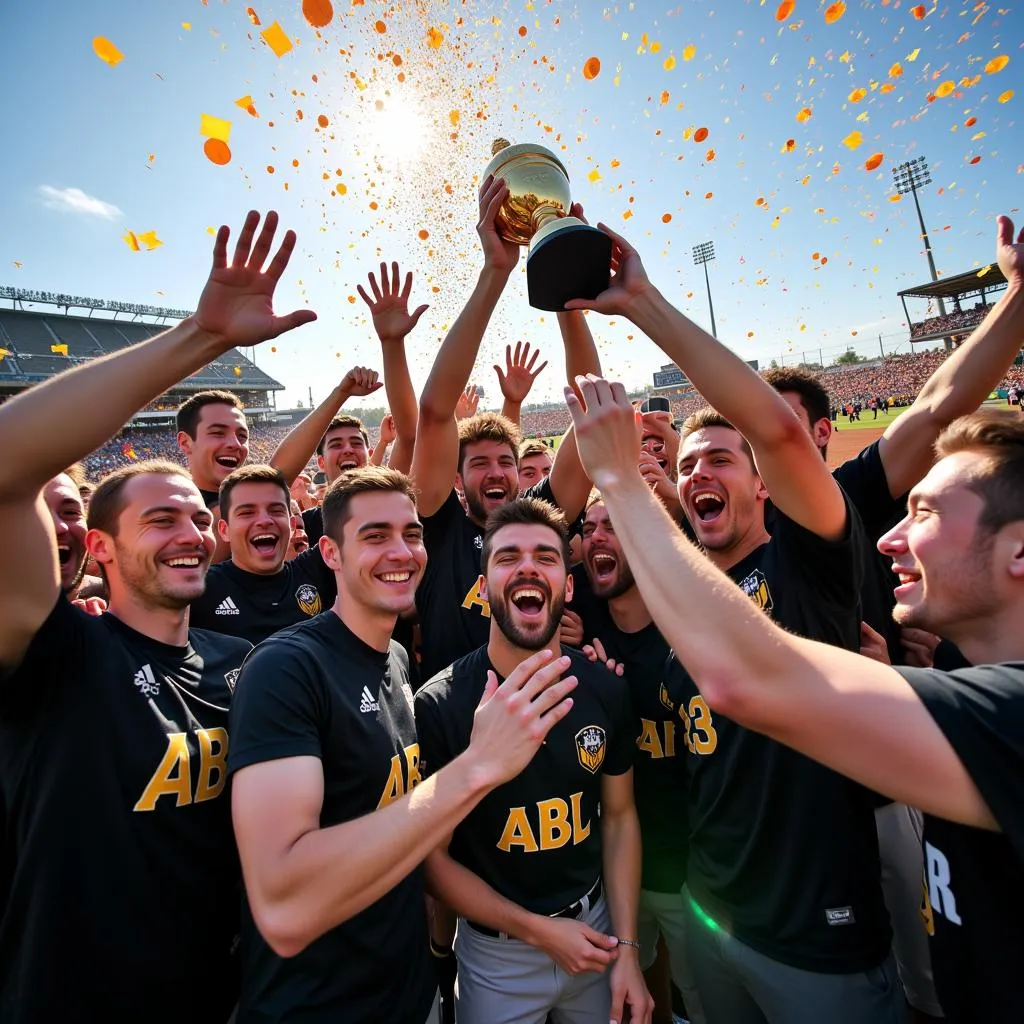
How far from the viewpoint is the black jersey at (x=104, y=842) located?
180 centimetres

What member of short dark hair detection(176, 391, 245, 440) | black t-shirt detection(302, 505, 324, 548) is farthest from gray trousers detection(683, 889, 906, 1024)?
short dark hair detection(176, 391, 245, 440)

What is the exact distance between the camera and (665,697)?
2795mm

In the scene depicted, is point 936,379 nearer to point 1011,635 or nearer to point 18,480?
point 1011,635

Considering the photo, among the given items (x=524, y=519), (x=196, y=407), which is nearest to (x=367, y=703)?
(x=524, y=519)

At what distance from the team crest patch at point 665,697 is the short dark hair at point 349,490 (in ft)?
5.29

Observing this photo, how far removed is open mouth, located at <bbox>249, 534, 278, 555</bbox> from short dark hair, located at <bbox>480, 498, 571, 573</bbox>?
162 centimetres

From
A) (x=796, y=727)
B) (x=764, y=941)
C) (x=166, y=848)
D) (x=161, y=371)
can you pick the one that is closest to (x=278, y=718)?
(x=166, y=848)

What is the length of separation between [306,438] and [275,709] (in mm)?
3354

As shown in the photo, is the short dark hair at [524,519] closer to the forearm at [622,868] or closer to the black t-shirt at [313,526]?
the forearm at [622,868]

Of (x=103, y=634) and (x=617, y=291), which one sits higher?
(x=617, y=291)

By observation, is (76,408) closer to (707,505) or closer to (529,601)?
(529,601)

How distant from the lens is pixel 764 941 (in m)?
2.21

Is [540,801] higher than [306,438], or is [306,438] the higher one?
[306,438]

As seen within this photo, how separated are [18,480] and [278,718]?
99cm
